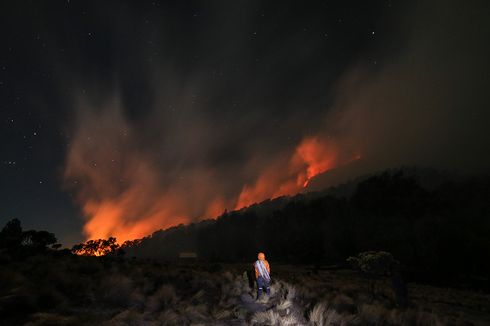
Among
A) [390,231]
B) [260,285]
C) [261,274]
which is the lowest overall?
[260,285]

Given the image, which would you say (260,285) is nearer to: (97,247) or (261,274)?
(261,274)

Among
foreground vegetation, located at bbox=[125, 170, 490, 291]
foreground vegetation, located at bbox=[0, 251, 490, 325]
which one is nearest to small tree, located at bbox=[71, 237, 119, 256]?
foreground vegetation, located at bbox=[125, 170, 490, 291]

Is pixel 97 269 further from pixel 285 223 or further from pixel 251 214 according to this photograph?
pixel 251 214

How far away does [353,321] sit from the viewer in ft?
34.6

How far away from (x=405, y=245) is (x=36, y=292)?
6423cm

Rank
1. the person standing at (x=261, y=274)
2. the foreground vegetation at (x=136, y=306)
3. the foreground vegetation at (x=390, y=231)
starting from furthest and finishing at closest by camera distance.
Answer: the foreground vegetation at (x=390, y=231) < the person standing at (x=261, y=274) < the foreground vegetation at (x=136, y=306)

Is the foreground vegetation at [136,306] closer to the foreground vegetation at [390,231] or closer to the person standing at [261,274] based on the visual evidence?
the person standing at [261,274]

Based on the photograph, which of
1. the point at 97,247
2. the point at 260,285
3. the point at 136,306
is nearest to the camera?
the point at 136,306

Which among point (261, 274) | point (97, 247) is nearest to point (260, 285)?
point (261, 274)

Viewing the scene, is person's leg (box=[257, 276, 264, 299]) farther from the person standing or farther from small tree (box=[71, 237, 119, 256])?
small tree (box=[71, 237, 119, 256])

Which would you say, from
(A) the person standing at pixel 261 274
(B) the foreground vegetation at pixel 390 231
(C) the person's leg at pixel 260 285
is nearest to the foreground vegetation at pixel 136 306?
(C) the person's leg at pixel 260 285

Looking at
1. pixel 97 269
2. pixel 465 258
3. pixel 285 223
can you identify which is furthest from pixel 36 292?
pixel 285 223

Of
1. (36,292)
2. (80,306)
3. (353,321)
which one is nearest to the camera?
(36,292)

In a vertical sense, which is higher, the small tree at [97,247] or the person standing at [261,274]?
the small tree at [97,247]
